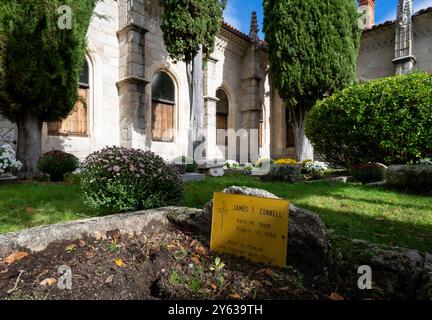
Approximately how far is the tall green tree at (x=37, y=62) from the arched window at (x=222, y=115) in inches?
344

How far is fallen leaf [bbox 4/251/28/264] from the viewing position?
6.19 ft

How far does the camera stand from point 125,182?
3199 millimetres

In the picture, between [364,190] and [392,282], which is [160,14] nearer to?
[364,190]

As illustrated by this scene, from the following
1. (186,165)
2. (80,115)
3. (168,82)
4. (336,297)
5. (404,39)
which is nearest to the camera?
(336,297)

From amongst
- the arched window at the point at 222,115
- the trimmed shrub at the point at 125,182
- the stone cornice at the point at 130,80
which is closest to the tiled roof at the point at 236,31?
the arched window at the point at 222,115

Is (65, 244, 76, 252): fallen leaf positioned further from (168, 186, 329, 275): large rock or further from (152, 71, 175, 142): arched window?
(152, 71, 175, 142): arched window

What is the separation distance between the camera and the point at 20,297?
157 centimetres

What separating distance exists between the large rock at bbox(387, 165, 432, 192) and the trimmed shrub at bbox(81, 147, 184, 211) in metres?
5.19

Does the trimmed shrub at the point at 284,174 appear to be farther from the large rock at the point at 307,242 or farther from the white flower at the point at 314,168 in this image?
the large rock at the point at 307,242

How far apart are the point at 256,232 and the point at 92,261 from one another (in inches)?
48.7

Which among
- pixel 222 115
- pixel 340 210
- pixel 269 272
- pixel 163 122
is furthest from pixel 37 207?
pixel 222 115

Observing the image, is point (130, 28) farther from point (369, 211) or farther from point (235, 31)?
point (369, 211)

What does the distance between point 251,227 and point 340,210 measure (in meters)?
2.79

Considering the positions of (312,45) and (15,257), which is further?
(312,45)
